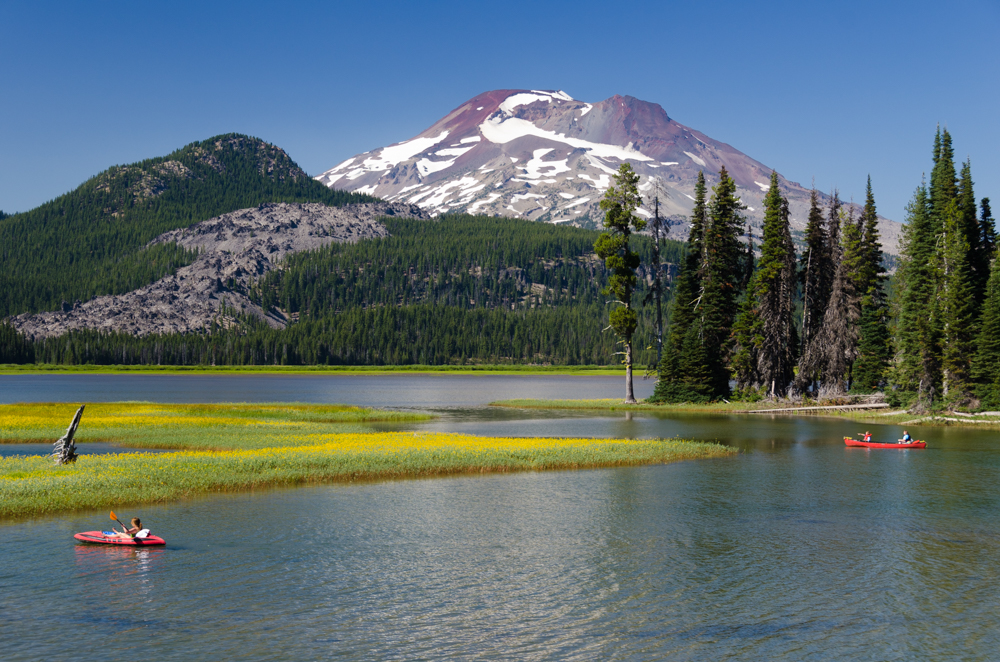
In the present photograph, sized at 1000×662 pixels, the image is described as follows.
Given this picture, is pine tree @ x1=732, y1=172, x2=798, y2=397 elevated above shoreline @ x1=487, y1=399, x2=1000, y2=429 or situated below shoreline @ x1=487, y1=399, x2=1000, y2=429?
above

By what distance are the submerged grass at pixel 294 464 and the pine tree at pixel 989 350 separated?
34.6 metres

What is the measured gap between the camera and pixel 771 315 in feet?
293

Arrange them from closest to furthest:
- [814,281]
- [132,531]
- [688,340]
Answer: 1. [132,531]
2. [688,340]
3. [814,281]

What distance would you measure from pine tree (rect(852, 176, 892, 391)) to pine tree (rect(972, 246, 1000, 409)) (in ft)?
40.8

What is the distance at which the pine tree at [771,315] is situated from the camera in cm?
8856

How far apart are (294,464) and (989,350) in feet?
207

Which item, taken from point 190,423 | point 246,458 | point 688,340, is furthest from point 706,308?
point 246,458

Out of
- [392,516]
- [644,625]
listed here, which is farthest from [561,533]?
[644,625]

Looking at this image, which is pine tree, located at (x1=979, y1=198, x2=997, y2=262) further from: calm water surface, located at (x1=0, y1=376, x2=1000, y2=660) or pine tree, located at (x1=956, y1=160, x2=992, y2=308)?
calm water surface, located at (x1=0, y1=376, x2=1000, y2=660)

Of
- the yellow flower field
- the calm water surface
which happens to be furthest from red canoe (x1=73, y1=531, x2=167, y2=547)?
the yellow flower field

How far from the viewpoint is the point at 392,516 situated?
32.5 m

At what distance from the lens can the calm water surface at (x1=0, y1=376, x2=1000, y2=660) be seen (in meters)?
18.7

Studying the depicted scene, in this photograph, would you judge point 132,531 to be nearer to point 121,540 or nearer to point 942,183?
point 121,540

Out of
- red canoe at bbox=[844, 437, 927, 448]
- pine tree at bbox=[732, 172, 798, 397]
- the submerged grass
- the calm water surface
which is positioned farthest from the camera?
pine tree at bbox=[732, 172, 798, 397]
